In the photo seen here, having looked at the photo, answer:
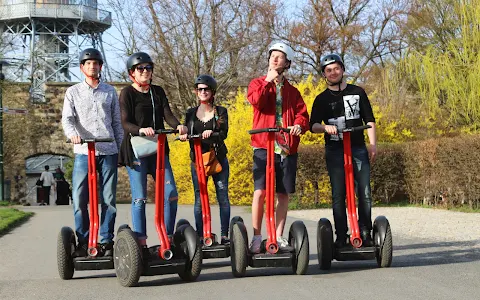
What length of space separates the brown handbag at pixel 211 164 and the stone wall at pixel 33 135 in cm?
2339

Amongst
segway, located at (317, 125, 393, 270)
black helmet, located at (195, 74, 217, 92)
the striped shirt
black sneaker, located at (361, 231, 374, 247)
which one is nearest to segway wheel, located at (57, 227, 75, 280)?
the striped shirt

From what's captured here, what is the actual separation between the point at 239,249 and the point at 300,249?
0.51 meters

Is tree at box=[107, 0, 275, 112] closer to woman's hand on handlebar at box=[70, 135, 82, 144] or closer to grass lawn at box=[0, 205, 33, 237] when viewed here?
grass lawn at box=[0, 205, 33, 237]

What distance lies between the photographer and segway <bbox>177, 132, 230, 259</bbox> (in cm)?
798

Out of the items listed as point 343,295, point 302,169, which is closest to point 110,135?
point 343,295

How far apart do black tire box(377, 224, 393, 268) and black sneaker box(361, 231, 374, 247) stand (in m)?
0.14

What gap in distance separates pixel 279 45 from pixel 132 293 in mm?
2518

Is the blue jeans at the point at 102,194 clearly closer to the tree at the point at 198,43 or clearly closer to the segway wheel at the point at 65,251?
the segway wheel at the point at 65,251

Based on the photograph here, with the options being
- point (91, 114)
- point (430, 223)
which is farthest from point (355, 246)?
point (430, 223)

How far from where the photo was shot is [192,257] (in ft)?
23.2

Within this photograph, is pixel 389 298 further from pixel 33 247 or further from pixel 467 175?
pixel 467 175

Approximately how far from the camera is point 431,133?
2445cm

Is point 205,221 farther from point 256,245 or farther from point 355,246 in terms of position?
point 355,246

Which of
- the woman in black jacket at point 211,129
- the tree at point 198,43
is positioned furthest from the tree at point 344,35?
the woman in black jacket at point 211,129
